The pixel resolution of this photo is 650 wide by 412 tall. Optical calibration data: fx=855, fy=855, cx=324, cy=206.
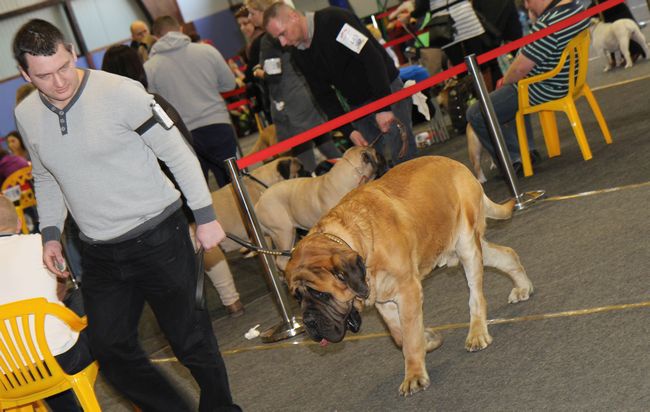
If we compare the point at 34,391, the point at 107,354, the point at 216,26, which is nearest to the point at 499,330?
the point at 107,354

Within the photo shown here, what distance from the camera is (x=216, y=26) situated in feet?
93.4

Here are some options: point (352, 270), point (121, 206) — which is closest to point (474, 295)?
point (352, 270)

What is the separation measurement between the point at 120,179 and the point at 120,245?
0.92 feet

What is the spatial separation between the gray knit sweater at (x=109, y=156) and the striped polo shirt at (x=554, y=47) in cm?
444

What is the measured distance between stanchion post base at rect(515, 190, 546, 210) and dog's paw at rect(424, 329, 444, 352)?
241 cm

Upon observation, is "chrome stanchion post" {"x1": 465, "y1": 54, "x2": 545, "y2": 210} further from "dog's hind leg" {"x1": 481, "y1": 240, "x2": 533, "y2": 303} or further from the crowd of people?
the crowd of people

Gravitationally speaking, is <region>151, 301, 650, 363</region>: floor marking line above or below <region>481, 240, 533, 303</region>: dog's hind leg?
below

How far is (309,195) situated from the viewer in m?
6.78

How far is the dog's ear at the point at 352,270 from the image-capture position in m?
3.45

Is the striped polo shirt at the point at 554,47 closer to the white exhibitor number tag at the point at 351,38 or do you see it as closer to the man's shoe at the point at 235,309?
the white exhibitor number tag at the point at 351,38

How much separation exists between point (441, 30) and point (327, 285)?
24.9ft

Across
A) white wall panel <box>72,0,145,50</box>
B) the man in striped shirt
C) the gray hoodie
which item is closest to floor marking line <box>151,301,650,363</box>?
Result: the gray hoodie

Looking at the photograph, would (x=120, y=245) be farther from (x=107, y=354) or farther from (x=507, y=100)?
(x=507, y=100)

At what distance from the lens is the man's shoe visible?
6734 mm
